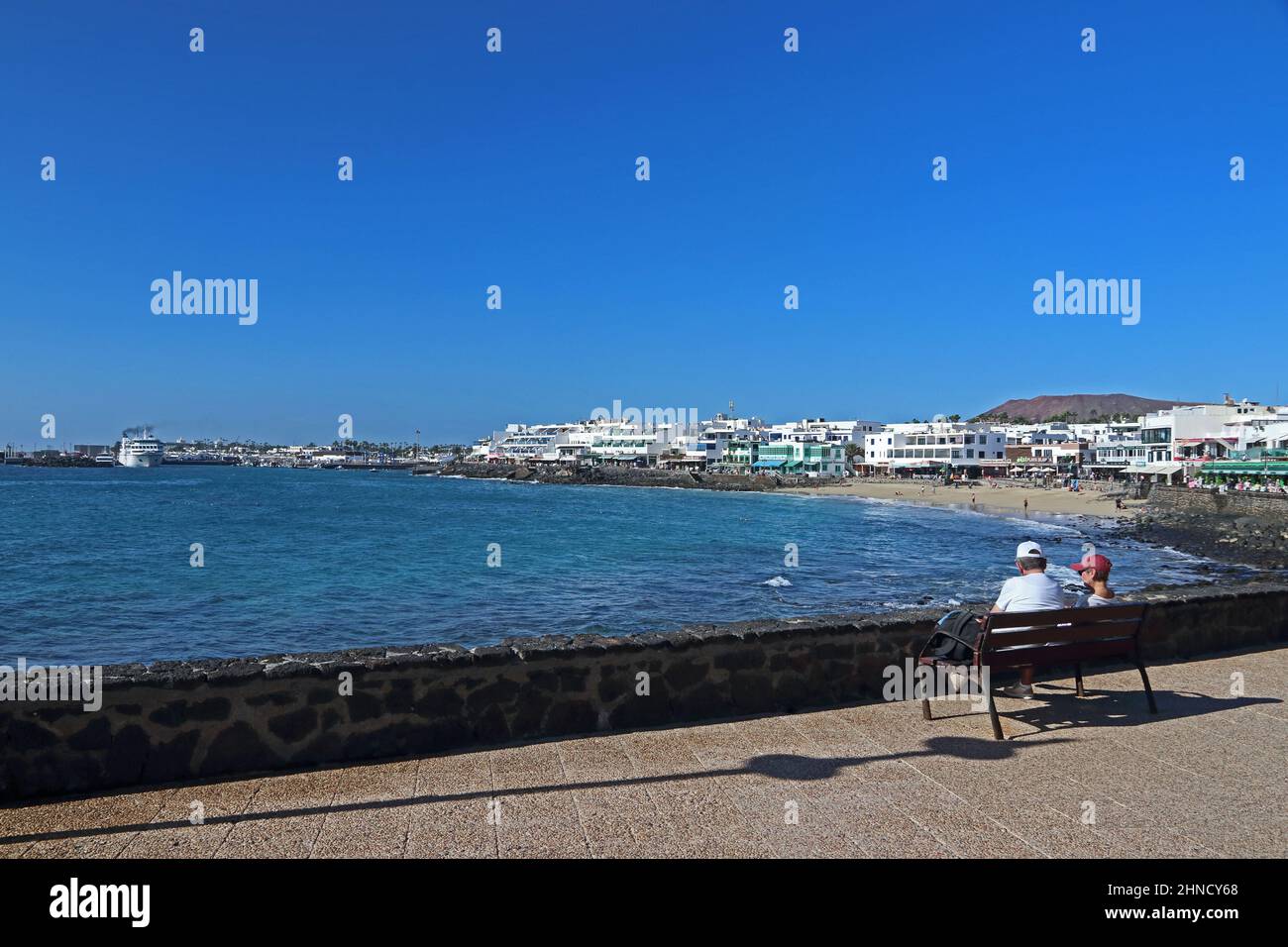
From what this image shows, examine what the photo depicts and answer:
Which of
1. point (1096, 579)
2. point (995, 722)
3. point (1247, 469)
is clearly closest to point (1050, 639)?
point (995, 722)

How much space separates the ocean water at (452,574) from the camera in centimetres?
1703

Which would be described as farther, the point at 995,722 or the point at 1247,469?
the point at 1247,469

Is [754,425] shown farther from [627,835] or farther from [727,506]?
[627,835]

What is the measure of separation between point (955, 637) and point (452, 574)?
22502 mm

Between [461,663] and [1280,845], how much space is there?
411 centimetres

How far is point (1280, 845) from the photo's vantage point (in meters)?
3.54

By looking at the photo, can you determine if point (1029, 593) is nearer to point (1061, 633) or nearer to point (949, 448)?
point (1061, 633)

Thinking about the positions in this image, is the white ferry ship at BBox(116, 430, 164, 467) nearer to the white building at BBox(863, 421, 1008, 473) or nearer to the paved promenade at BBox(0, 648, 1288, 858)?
the white building at BBox(863, 421, 1008, 473)

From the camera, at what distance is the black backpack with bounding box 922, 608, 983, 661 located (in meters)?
5.34

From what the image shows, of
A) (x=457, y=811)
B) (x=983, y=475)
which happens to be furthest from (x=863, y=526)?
(x=983, y=475)

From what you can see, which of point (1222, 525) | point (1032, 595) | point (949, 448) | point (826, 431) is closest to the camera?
point (1032, 595)

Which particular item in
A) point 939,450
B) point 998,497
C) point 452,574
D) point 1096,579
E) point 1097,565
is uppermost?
point 939,450

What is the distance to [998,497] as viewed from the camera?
256 feet

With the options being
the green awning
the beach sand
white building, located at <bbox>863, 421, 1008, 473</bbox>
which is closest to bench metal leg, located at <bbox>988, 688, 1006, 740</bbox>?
the beach sand
